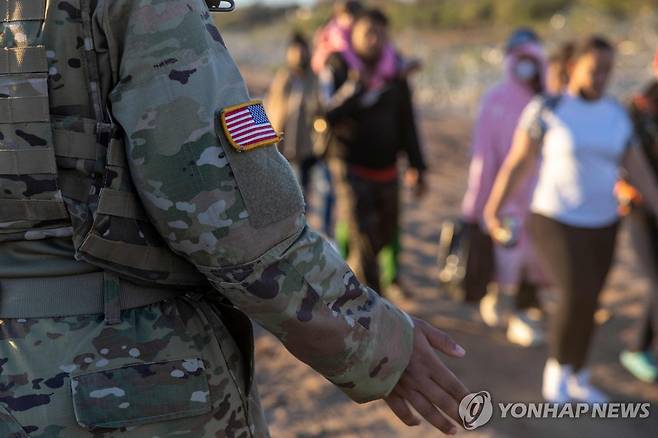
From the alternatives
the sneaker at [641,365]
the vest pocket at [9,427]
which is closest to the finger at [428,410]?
the vest pocket at [9,427]

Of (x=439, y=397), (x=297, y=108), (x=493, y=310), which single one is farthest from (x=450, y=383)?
(x=297, y=108)

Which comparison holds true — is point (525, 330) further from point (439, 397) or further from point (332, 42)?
point (439, 397)

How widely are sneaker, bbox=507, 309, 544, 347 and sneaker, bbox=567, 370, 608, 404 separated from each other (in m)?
0.73

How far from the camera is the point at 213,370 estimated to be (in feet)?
4.88

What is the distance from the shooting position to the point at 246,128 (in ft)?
4.45

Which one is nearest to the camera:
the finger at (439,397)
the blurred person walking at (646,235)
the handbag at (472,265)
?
the finger at (439,397)

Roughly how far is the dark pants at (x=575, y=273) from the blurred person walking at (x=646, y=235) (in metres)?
0.38

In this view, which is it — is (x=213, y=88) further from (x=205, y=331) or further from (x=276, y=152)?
(x=205, y=331)

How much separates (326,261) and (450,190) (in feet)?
24.3

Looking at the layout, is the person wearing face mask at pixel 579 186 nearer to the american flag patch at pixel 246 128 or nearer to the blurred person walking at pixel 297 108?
the american flag patch at pixel 246 128

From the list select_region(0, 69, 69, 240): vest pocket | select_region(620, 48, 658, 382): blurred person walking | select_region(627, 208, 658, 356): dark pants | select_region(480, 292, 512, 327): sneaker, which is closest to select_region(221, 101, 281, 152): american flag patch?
select_region(0, 69, 69, 240): vest pocket

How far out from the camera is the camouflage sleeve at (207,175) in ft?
4.35

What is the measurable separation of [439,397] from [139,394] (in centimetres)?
56

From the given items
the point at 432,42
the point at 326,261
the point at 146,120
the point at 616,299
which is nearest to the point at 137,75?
the point at 146,120
